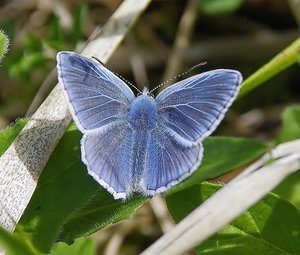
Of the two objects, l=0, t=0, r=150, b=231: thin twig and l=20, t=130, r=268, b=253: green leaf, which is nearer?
l=0, t=0, r=150, b=231: thin twig

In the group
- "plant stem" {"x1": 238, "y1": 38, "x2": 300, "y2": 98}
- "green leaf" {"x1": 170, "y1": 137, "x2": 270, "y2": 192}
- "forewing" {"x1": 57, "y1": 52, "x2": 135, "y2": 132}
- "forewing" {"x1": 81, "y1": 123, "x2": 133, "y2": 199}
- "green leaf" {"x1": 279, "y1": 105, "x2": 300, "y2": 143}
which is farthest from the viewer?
"green leaf" {"x1": 279, "y1": 105, "x2": 300, "y2": 143}

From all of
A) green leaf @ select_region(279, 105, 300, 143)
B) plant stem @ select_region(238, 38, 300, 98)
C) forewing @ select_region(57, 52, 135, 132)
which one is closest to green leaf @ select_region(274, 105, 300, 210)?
green leaf @ select_region(279, 105, 300, 143)

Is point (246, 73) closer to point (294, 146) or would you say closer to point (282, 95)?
point (282, 95)

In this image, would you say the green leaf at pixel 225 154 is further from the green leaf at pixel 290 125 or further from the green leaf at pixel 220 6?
the green leaf at pixel 220 6

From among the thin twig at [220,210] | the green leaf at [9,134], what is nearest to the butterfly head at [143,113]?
the green leaf at [9,134]

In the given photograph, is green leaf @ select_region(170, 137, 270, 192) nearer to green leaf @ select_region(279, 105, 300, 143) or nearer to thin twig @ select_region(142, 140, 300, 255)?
thin twig @ select_region(142, 140, 300, 255)

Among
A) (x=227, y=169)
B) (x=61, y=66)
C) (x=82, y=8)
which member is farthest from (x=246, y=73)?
(x=61, y=66)
